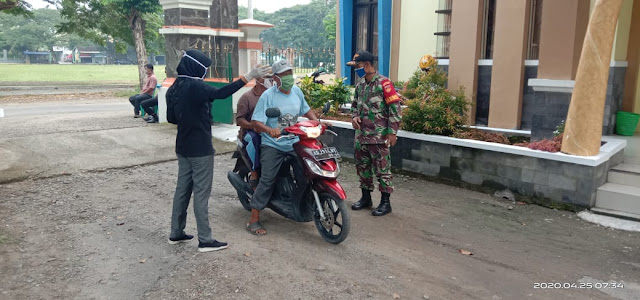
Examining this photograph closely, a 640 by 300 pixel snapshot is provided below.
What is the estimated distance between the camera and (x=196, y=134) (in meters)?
4.45

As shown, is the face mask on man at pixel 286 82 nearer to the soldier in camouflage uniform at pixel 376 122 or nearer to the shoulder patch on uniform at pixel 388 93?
the soldier in camouflage uniform at pixel 376 122

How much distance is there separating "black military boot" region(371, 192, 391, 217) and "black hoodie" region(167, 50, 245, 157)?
2.25 m

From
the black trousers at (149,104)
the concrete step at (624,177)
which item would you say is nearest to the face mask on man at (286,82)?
the concrete step at (624,177)

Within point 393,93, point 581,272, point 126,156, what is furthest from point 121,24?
point 581,272

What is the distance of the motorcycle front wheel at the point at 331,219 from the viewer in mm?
4652

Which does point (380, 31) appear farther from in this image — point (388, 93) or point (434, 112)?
point (388, 93)

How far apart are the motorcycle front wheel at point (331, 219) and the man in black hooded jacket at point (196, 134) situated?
944 millimetres

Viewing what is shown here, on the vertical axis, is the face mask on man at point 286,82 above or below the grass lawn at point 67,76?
above

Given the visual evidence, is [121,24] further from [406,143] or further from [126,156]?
[406,143]

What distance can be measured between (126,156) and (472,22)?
21.8 ft

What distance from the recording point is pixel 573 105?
615 cm

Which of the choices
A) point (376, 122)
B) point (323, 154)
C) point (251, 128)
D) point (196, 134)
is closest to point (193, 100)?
point (196, 134)

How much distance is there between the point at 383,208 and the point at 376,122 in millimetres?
1010

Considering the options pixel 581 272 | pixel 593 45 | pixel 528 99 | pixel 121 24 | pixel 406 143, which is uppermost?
pixel 121 24
